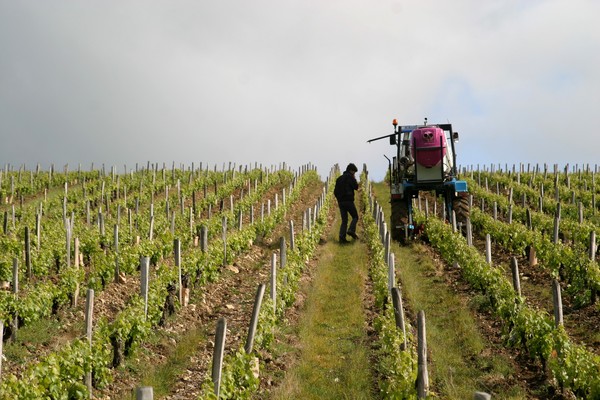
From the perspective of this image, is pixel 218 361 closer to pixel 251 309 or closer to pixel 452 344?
pixel 452 344

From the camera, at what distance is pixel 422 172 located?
16734 mm

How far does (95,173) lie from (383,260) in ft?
87.4

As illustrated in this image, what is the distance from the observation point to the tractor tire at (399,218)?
17281 millimetres

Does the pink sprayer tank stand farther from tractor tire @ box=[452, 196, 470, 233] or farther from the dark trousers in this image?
the dark trousers

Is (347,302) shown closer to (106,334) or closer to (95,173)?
(106,334)

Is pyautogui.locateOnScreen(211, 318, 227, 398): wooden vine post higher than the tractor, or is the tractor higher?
the tractor

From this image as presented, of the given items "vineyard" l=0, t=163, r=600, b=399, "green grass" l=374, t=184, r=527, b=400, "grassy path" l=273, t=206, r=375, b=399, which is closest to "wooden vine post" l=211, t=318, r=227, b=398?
"vineyard" l=0, t=163, r=600, b=399

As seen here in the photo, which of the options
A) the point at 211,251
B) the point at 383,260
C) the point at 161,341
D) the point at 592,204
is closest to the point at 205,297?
the point at 211,251

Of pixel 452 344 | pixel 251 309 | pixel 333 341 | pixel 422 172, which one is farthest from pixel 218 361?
pixel 422 172

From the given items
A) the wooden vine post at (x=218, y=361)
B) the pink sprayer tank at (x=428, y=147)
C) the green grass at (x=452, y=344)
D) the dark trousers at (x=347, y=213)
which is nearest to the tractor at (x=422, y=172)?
the pink sprayer tank at (x=428, y=147)

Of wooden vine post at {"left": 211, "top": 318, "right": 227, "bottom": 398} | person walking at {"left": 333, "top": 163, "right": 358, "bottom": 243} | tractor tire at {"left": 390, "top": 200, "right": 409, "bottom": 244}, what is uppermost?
person walking at {"left": 333, "top": 163, "right": 358, "bottom": 243}

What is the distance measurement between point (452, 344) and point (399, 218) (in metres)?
7.78

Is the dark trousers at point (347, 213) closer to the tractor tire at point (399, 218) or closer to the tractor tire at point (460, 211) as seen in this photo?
the tractor tire at point (399, 218)

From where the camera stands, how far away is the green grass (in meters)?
8.10
